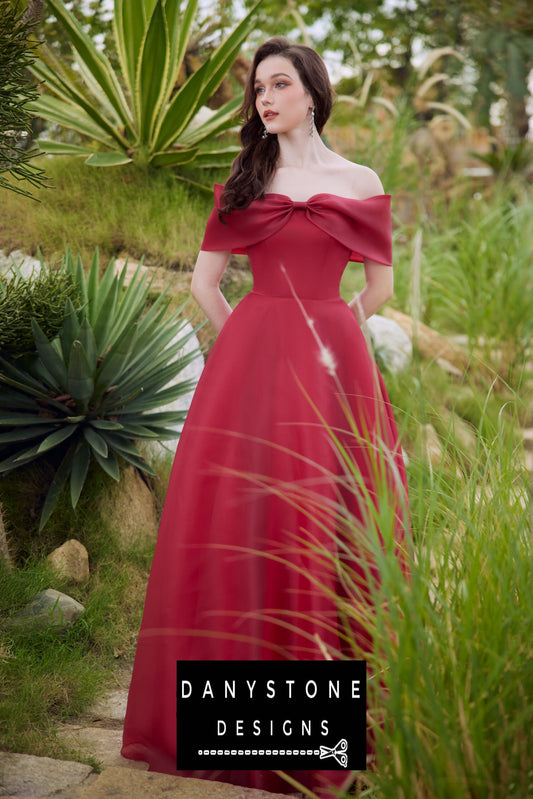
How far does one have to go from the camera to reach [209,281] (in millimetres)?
2379

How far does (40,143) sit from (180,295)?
4.07 ft

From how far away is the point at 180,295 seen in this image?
4.50 meters

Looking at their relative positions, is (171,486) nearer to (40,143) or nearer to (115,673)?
(115,673)

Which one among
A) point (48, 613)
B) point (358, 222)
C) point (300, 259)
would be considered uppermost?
point (358, 222)

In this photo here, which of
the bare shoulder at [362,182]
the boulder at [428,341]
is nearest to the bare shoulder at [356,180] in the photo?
the bare shoulder at [362,182]

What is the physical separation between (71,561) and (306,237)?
71.1 inches

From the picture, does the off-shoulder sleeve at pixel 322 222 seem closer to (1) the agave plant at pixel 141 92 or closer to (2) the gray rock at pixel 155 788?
(2) the gray rock at pixel 155 788

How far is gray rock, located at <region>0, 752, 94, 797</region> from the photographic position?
1.91 meters

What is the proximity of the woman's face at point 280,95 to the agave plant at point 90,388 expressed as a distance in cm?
115

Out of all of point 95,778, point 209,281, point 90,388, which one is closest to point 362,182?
point 209,281

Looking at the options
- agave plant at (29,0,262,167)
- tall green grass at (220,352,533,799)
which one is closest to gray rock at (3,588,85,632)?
tall green grass at (220,352,533,799)

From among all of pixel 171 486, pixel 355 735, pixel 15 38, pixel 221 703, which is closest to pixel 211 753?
pixel 221 703

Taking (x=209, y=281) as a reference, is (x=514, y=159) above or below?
above

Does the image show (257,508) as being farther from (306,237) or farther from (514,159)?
(514,159)
